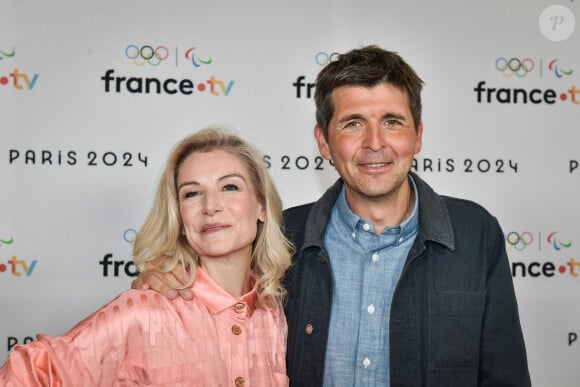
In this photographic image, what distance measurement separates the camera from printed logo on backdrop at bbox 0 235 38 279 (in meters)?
2.50

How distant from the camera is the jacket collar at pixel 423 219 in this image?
1633 mm

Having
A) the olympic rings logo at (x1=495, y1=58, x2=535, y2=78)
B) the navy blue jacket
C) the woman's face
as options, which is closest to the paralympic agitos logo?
the olympic rings logo at (x1=495, y1=58, x2=535, y2=78)

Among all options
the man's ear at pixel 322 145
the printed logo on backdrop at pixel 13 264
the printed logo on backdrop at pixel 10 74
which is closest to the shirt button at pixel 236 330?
the man's ear at pixel 322 145

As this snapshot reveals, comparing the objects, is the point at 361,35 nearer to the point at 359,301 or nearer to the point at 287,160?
the point at 287,160

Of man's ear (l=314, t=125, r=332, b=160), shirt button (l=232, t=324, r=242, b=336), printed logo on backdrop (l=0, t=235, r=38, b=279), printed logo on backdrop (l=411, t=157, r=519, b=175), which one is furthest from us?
printed logo on backdrop (l=411, t=157, r=519, b=175)

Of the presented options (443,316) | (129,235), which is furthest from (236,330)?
(129,235)

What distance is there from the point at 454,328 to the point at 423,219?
305 mm

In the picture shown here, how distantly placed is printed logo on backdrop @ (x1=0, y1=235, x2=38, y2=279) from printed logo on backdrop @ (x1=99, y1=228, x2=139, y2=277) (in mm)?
285

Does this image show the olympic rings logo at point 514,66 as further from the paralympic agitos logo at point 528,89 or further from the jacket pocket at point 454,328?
the jacket pocket at point 454,328

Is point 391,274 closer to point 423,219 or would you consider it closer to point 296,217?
point 423,219

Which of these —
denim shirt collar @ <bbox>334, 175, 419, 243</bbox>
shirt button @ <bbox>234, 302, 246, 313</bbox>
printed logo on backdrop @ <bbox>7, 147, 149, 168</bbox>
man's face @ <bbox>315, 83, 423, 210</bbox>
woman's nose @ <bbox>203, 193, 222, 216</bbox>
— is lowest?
shirt button @ <bbox>234, 302, 246, 313</bbox>

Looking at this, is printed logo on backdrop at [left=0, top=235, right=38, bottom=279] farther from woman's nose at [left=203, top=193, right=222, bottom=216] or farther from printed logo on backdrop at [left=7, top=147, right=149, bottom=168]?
woman's nose at [left=203, top=193, right=222, bottom=216]

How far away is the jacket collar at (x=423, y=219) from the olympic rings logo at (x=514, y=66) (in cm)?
117

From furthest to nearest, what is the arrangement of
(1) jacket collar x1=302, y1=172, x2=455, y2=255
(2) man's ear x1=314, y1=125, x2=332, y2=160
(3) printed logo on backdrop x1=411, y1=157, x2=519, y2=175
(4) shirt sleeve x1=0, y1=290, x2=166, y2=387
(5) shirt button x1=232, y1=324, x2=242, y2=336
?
(3) printed logo on backdrop x1=411, y1=157, x2=519, y2=175 < (2) man's ear x1=314, y1=125, x2=332, y2=160 < (1) jacket collar x1=302, y1=172, x2=455, y2=255 < (5) shirt button x1=232, y1=324, x2=242, y2=336 < (4) shirt sleeve x1=0, y1=290, x2=166, y2=387
